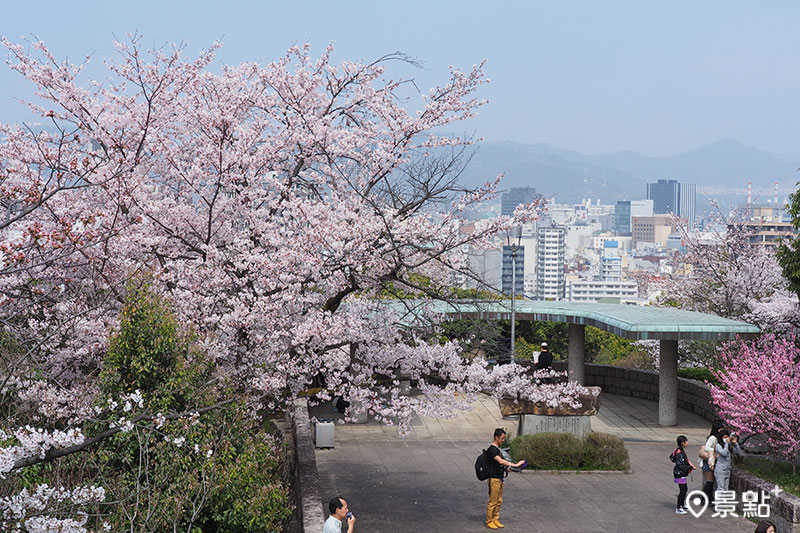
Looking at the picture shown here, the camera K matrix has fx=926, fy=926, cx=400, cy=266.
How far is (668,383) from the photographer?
86.9 feet

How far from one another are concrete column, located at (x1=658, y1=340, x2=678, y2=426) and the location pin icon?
29.2 feet

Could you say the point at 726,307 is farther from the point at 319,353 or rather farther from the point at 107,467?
the point at 107,467

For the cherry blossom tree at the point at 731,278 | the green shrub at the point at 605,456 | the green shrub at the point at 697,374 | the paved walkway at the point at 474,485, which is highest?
the cherry blossom tree at the point at 731,278

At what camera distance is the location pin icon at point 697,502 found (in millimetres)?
16859

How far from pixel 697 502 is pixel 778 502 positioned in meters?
2.34

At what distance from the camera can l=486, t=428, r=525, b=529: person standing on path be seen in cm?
1501

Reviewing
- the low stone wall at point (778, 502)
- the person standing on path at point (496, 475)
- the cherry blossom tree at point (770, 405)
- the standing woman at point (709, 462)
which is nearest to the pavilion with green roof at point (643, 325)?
the cherry blossom tree at point (770, 405)

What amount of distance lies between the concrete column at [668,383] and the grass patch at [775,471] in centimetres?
659

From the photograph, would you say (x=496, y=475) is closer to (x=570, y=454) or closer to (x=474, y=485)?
(x=474, y=485)

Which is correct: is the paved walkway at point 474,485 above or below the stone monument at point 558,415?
below

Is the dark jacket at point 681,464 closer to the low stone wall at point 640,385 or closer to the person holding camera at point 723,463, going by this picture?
the person holding camera at point 723,463

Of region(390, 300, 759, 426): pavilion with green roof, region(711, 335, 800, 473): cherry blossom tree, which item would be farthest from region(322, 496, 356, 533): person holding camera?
region(390, 300, 759, 426): pavilion with green roof

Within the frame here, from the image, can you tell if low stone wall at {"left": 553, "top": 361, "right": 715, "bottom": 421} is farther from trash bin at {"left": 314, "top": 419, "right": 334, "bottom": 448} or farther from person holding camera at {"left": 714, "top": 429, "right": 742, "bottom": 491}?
trash bin at {"left": 314, "top": 419, "right": 334, "bottom": 448}

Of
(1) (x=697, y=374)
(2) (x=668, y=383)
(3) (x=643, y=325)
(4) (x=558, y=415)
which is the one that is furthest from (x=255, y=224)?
(1) (x=697, y=374)
